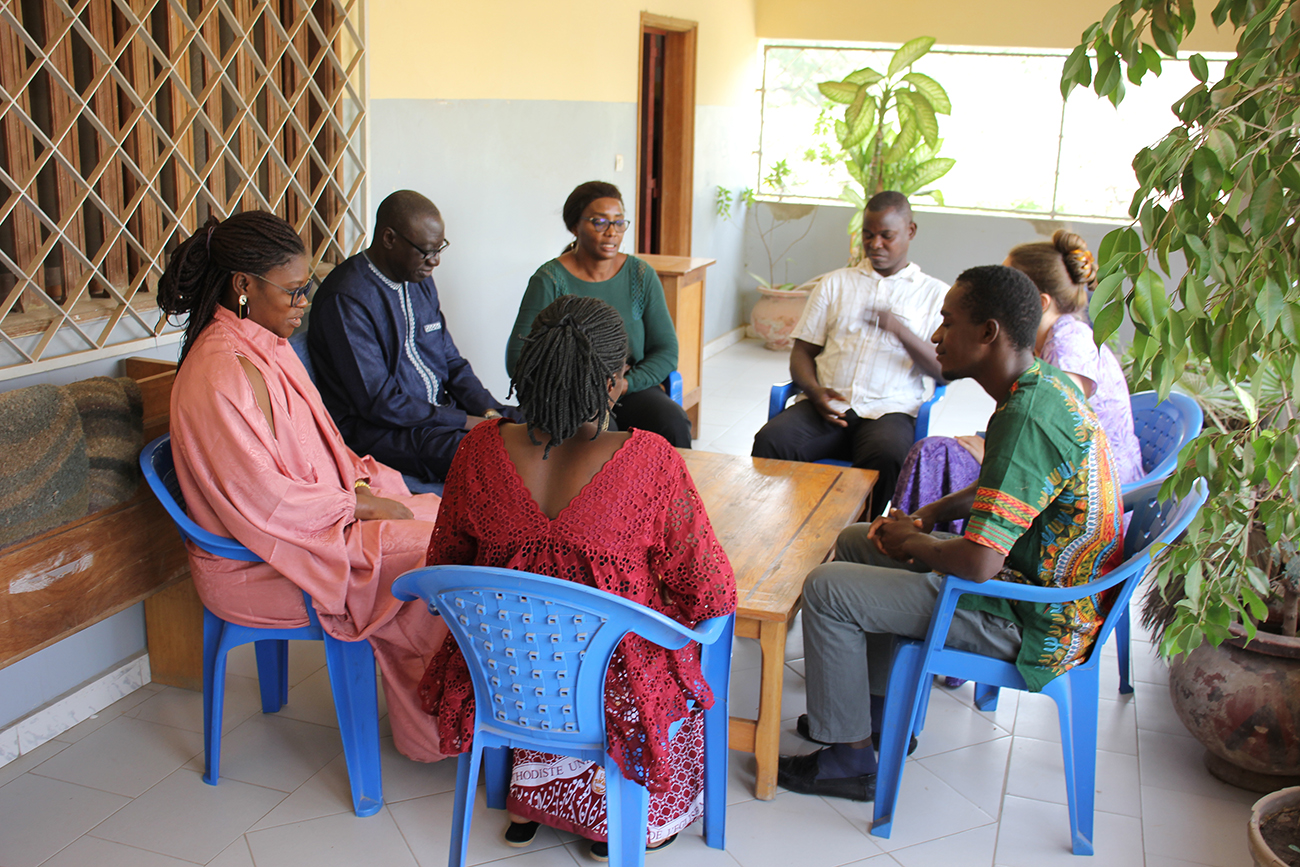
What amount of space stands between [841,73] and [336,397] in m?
5.81

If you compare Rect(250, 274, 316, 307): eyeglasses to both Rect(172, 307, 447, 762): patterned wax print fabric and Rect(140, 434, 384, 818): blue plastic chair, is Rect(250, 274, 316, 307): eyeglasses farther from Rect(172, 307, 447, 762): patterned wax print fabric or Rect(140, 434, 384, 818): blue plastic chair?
Rect(140, 434, 384, 818): blue plastic chair

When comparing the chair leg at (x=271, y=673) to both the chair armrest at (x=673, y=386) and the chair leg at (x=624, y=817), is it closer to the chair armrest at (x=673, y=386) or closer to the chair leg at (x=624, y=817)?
the chair leg at (x=624, y=817)

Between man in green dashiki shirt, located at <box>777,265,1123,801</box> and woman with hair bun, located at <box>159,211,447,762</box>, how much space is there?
2.81 feet

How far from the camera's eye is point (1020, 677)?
6.80 feet

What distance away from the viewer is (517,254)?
15.2 feet

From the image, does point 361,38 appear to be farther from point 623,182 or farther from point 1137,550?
point 1137,550

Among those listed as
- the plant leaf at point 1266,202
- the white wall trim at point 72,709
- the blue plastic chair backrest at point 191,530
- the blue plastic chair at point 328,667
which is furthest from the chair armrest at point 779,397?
the plant leaf at point 1266,202

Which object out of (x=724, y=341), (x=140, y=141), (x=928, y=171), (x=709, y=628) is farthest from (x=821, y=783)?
(x=928, y=171)

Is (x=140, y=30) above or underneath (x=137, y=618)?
above

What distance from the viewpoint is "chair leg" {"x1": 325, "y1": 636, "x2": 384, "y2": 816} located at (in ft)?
7.04

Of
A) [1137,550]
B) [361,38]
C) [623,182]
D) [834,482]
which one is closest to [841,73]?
[623,182]

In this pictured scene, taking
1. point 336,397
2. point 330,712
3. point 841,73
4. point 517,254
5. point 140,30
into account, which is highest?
point 841,73

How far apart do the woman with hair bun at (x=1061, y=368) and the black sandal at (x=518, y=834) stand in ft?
4.38

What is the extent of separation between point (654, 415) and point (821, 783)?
1506 mm
